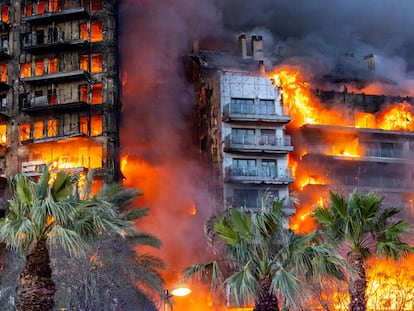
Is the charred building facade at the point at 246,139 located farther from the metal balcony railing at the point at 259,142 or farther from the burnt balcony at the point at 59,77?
the burnt balcony at the point at 59,77

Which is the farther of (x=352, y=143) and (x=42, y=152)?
(x=352, y=143)

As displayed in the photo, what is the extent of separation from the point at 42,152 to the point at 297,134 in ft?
79.7

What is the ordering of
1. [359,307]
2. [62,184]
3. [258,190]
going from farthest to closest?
[258,190]
[359,307]
[62,184]

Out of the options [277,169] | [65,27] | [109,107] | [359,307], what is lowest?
[359,307]

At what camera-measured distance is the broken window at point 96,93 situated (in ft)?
219

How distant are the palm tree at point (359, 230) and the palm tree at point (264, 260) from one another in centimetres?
258

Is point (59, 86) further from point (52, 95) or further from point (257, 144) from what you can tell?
point (257, 144)

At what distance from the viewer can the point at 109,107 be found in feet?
217

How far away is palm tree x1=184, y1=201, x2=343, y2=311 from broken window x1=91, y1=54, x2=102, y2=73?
42.8m

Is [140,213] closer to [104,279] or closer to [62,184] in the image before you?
Result: [104,279]

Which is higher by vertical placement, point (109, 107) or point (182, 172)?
point (109, 107)

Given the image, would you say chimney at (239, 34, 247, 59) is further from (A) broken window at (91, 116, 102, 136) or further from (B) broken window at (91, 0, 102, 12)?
(A) broken window at (91, 116, 102, 136)

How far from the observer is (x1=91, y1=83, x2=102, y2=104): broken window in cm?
Answer: 6688

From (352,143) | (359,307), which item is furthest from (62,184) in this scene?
(352,143)
